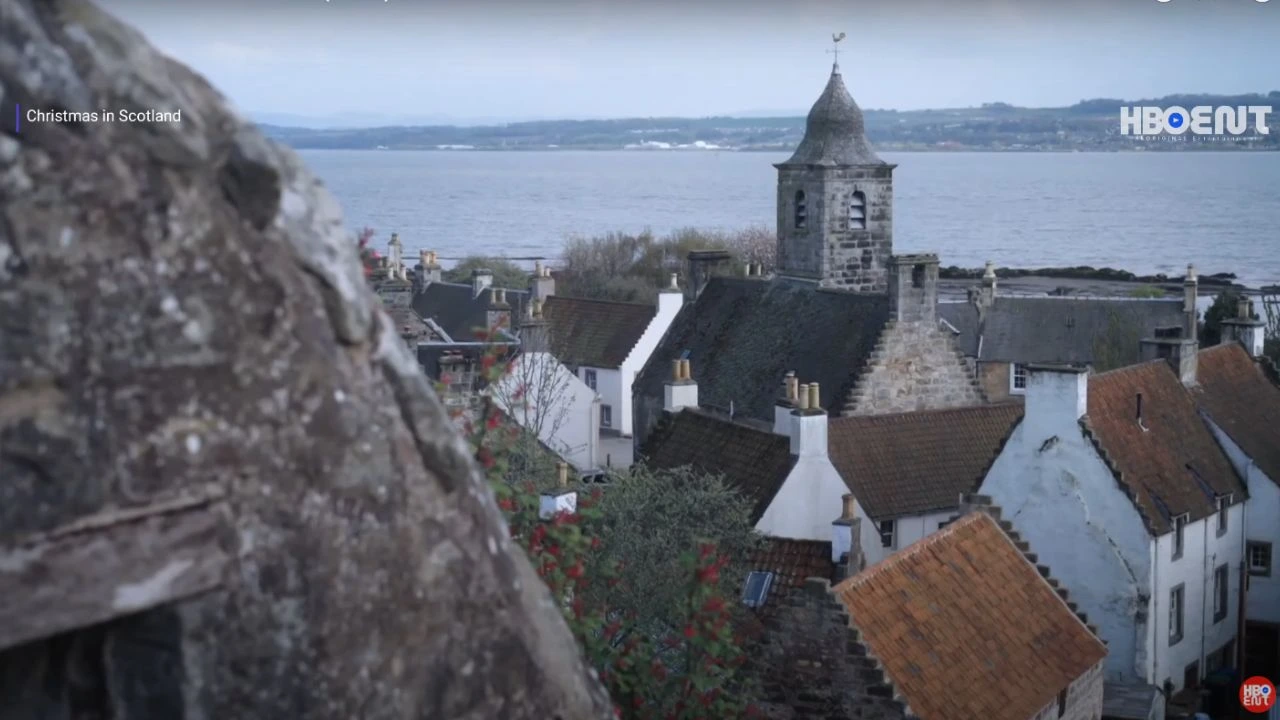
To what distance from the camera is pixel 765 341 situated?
132 feet

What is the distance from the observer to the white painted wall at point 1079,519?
83.2ft

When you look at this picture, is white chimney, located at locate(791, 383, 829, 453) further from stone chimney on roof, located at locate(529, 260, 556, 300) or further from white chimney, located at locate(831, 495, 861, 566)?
stone chimney on roof, located at locate(529, 260, 556, 300)

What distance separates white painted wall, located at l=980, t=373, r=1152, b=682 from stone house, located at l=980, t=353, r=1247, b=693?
1cm

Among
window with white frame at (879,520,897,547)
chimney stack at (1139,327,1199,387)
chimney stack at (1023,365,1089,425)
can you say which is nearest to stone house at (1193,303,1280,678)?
chimney stack at (1139,327,1199,387)

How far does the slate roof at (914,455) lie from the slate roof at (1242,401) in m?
3.62

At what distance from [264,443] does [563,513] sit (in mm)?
5268

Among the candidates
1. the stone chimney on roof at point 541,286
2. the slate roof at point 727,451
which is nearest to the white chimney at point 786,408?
the slate roof at point 727,451

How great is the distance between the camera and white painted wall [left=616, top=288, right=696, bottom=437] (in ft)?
181

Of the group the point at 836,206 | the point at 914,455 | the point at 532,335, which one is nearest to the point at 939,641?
the point at 914,455

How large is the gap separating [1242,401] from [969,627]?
15.9 metres

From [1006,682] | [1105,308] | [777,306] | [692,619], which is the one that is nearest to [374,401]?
[692,619]

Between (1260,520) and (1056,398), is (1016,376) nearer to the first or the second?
(1260,520)

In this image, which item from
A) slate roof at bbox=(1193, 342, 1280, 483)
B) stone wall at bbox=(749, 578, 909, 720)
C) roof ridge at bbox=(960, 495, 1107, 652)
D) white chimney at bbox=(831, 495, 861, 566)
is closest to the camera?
stone wall at bbox=(749, 578, 909, 720)

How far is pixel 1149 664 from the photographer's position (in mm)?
25453
